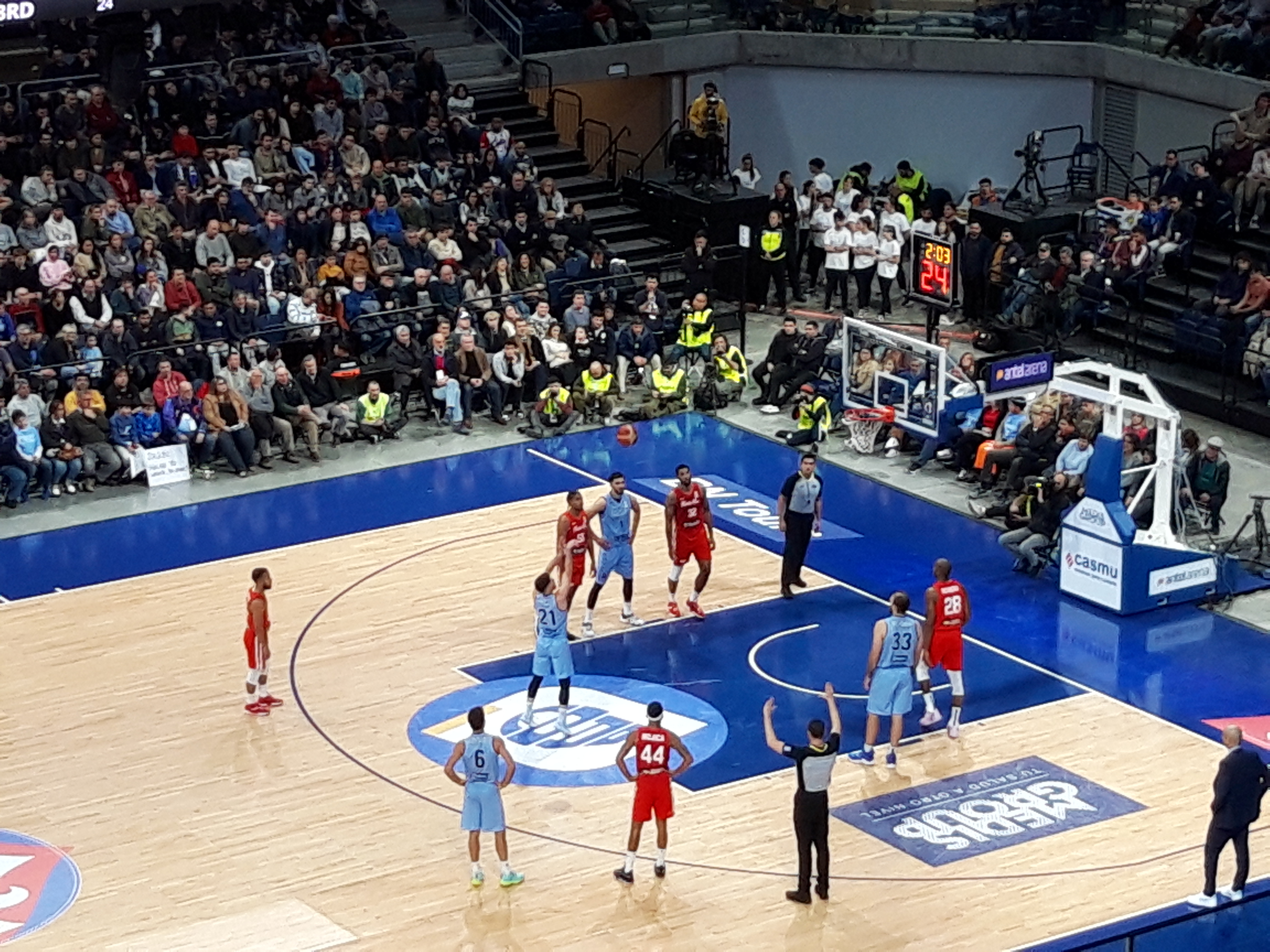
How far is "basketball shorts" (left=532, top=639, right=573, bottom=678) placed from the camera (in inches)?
843

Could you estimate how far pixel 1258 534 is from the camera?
87.3ft

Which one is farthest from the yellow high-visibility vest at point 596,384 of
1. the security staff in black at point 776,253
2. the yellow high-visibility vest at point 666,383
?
the security staff in black at point 776,253

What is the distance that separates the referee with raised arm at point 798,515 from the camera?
81.0 feet

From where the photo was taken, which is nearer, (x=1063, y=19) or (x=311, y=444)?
(x=311, y=444)

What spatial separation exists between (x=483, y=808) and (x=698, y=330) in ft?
52.0

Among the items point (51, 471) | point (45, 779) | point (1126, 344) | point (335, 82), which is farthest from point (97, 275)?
point (1126, 344)

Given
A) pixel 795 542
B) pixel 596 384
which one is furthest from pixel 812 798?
pixel 596 384

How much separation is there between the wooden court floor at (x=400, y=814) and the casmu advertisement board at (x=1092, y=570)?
8.94ft

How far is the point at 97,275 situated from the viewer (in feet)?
105

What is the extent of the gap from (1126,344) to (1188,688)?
1077 cm

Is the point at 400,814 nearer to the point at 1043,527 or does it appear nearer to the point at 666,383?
the point at 1043,527

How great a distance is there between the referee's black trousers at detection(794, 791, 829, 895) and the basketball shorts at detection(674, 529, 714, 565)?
630cm

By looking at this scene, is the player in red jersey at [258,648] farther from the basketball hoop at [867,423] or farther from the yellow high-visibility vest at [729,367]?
the yellow high-visibility vest at [729,367]

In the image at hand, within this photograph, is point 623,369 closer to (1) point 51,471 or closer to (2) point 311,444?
(2) point 311,444
